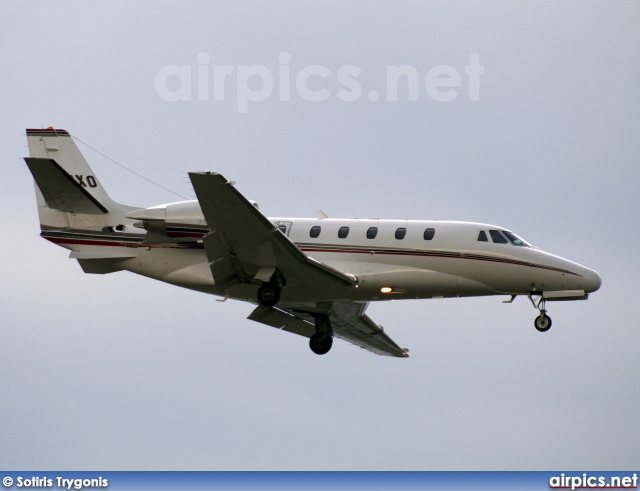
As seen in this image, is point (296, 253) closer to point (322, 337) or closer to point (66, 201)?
point (322, 337)

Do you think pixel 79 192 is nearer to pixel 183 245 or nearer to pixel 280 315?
pixel 183 245

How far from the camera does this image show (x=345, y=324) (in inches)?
1249

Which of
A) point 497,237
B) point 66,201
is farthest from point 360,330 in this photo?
point 66,201

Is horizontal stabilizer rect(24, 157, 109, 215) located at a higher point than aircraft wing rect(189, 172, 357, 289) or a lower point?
higher

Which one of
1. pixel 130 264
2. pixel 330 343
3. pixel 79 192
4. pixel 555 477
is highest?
pixel 79 192

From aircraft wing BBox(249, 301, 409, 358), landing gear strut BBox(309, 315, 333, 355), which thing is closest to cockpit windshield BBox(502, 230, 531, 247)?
aircraft wing BBox(249, 301, 409, 358)

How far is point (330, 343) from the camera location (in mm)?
31422

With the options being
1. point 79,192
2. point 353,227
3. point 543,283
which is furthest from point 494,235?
point 79,192

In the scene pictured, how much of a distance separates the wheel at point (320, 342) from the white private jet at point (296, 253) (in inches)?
65.8

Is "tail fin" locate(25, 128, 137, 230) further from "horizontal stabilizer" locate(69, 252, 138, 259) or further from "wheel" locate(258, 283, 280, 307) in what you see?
"wheel" locate(258, 283, 280, 307)

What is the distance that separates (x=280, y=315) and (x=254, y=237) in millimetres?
5104

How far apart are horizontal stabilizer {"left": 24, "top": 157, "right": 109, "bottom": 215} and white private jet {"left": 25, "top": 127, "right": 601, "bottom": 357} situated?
0.03m

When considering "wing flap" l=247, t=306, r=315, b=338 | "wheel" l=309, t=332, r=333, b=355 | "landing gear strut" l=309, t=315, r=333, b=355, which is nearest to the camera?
"wing flap" l=247, t=306, r=315, b=338

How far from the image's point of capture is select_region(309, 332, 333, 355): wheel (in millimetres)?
31297
